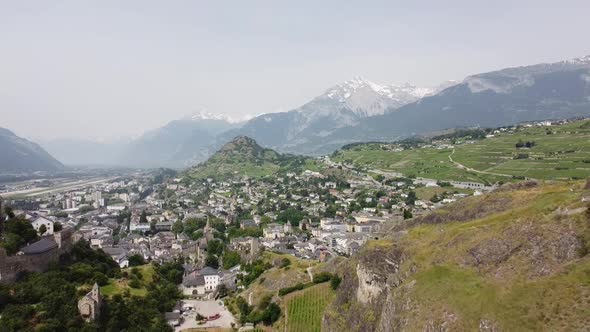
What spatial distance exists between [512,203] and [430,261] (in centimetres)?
1317

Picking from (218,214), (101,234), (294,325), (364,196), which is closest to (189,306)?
(294,325)

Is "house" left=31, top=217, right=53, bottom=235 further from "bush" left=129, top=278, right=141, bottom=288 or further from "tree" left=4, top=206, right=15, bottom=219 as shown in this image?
"bush" left=129, top=278, right=141, bottom=288

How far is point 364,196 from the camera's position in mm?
145625

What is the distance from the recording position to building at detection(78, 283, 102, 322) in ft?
164

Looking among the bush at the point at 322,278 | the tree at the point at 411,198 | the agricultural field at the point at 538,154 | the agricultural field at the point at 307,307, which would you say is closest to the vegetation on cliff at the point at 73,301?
the agricultural field at the point at 307,307

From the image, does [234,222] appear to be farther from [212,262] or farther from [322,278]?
[322,278]

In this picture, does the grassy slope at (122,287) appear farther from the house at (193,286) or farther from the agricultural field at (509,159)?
the agricultural field at (509,159)

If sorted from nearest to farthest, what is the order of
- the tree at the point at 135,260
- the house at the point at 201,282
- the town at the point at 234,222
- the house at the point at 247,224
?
the house at the point at 201,282
the town at the point at 234,222
the tree at the point at 135,260
the house at the point at 247,224

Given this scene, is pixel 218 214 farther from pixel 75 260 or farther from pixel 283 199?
pixel 75 260

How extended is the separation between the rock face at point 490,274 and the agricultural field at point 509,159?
8538cm

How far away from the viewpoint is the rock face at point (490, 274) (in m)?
25.0

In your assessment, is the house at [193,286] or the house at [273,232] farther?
the house at [273,232]

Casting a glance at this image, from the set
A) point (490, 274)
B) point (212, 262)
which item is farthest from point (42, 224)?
point (490, 274)

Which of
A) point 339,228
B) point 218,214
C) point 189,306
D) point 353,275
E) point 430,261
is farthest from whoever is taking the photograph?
point 218,214
